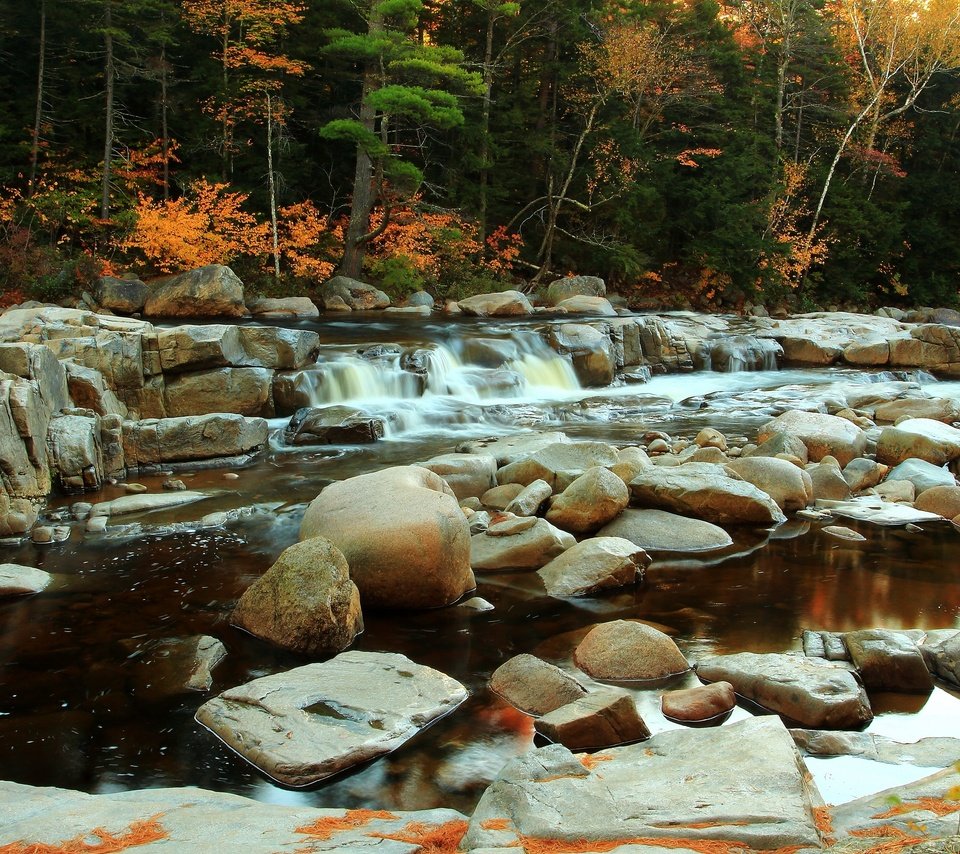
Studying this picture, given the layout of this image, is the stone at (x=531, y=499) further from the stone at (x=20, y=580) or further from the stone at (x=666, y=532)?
the stone at (x=20, y=580)

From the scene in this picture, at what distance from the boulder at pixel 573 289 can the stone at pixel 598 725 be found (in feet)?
58.5

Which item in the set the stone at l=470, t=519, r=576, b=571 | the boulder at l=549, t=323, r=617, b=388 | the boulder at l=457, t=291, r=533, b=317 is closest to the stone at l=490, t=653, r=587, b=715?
the stone at l=470, t=519, r=576, b=571

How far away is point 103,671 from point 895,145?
30.2 m

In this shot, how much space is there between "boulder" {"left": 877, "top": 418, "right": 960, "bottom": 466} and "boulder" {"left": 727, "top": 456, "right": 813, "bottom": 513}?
5.55 feet

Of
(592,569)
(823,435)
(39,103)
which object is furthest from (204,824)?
(39,103)

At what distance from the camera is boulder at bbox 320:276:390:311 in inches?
736

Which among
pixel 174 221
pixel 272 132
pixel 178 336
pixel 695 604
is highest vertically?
pixel 272 132

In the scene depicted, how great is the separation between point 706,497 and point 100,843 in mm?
5437

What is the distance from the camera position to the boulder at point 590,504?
6.57 m

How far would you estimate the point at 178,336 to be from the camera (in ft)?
32.5

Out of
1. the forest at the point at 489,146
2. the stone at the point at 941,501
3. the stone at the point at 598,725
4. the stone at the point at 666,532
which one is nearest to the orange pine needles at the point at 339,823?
the stone at the point at 598,725

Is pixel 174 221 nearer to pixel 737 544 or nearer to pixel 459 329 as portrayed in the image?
pixel 459 329

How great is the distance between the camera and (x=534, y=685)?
13.4ft

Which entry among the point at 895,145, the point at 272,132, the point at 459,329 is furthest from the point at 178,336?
the point at 895,145
